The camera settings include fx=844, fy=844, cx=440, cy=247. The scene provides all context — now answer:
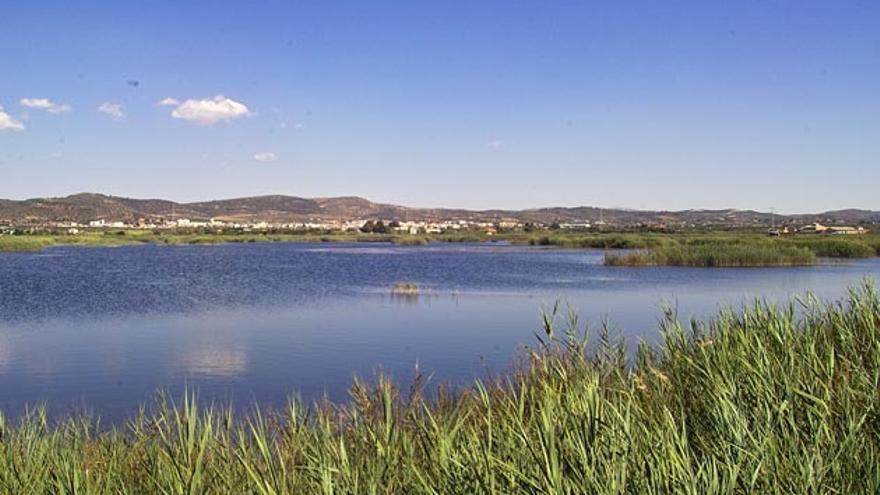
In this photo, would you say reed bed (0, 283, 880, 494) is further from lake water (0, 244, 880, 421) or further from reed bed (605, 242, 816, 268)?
reed bed (605, 242, 816, 268)

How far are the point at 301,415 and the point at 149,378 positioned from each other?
8368 millimetres

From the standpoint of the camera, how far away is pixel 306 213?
554ft

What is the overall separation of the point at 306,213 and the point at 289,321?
14927cm

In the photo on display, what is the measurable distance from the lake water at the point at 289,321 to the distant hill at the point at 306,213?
90036 millimetres

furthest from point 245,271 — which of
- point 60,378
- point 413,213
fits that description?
point 413,213

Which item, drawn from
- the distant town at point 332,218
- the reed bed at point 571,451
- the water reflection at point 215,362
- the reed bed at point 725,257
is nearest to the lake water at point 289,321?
→ the water reflection at point 215,362

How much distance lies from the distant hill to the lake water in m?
90.0

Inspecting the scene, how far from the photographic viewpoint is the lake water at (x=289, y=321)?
44.6 ft

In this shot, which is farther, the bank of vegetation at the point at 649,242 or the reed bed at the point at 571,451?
the bank of vegetation at the point at 649,242

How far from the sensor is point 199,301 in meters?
27.1

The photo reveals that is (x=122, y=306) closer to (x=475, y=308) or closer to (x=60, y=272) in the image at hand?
(x=475, y=308)

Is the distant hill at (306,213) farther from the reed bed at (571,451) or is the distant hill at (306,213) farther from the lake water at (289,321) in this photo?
the reed bed at (571,451)

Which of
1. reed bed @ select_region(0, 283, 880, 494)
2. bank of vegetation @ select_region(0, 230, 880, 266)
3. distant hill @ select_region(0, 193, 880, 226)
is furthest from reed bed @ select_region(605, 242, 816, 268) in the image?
distant hill @ select_region(0, 193, 880, 226)

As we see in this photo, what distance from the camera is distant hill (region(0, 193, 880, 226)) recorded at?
409 feet
